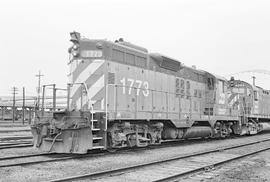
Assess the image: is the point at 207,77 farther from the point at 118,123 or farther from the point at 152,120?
the point at 118,123

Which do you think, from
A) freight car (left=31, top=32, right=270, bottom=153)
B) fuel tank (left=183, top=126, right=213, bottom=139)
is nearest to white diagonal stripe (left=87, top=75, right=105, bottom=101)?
freight car (left=31, top=32, right=270, bottom=153)

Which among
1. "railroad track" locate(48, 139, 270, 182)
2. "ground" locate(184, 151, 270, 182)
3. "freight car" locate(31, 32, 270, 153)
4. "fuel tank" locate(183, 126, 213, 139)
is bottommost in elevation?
"ground" locate(184, 151, 270, 182)

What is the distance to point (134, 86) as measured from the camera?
11344 millimetres

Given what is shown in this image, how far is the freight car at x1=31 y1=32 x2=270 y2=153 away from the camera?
9305 millimetres

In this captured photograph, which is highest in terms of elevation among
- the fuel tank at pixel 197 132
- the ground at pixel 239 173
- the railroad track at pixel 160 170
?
the fuel tank at pixel 197 132

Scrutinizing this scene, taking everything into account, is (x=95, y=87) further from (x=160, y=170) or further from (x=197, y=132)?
(x=197, y=132)

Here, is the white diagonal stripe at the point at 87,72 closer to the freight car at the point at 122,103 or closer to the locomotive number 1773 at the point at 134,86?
the freight car at the point at 122,103

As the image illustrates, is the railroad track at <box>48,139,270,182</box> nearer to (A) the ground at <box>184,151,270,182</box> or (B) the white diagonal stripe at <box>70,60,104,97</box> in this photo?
(A) the ground at <box>184,151,270,182</box>

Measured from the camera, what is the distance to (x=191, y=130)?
1398cm

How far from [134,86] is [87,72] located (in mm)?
1874

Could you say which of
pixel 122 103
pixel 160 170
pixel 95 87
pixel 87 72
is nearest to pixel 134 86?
pixel 122 103

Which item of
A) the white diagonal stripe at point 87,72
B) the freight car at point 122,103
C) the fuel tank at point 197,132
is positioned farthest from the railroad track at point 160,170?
the fuel tank at point 197,132

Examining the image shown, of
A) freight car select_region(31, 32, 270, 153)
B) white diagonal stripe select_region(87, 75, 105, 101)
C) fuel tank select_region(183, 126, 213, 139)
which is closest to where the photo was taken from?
freight car select_region(31, 32, 270, 153)

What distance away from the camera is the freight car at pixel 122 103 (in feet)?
30.5
